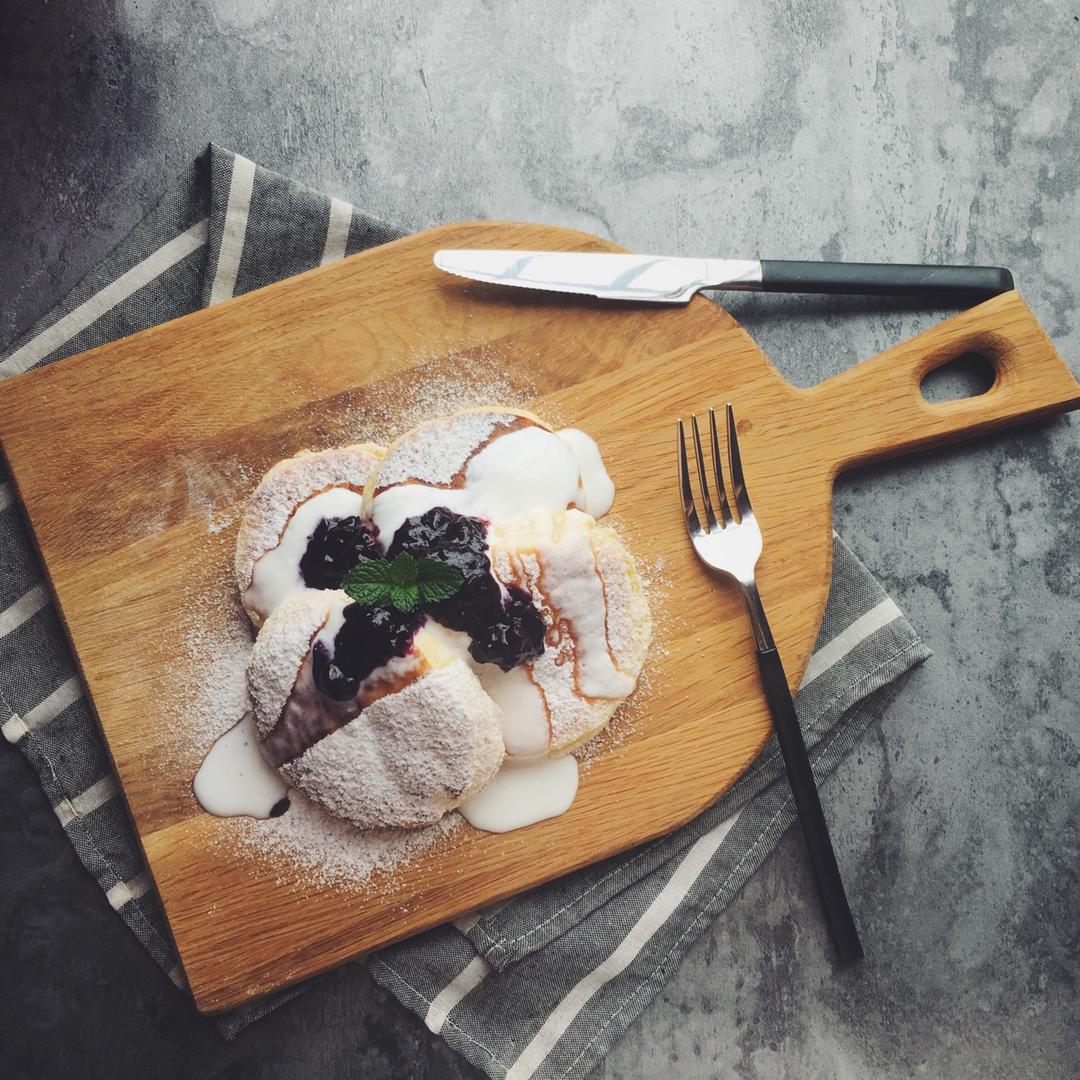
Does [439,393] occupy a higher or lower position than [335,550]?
higher

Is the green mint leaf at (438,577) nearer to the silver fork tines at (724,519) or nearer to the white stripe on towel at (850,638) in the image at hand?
the silver fork tines at (724,519)

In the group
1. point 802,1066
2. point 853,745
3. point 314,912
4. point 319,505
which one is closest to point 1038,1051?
point 802,1066

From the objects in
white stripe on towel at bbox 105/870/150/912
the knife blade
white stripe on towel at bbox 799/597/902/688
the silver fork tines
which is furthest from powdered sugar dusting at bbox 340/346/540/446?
white stripe on towel at bbox 105/870/150/912

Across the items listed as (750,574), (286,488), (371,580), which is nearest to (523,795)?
(371,580)

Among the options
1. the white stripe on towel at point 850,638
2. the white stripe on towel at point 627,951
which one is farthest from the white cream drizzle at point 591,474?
the white stripe on towel at point 627,951

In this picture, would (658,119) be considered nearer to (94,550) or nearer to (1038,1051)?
(94,550)

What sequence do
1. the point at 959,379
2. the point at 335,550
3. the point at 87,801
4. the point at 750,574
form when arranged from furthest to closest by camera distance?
the point at 959,379 → the point at 87,801 → the point at 750,574 → the point at 335,550

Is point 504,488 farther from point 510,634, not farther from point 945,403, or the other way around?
point 945,403

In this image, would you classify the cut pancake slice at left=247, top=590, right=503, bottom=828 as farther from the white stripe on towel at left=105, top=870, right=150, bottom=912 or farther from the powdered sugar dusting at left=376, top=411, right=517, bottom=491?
the white stripe on towel at left=105, top=870, right=150, bottom=912
